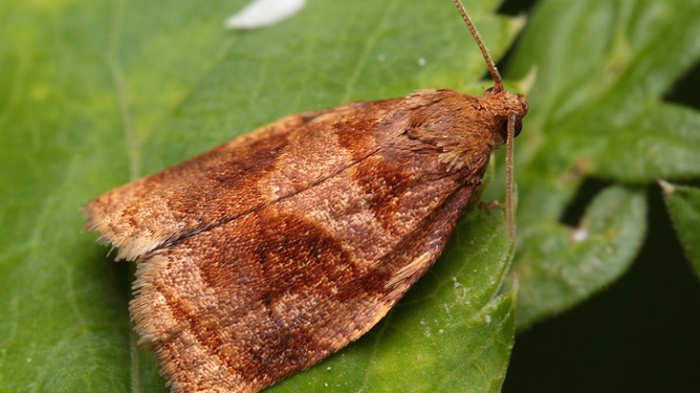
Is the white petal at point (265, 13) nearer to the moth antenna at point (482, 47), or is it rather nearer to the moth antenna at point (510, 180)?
the moth antenna at point (482, 47)

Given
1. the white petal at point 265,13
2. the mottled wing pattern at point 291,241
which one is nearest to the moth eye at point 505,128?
the mottled wing pattern at point 291,241

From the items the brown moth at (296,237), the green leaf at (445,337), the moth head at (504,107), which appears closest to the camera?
the green leaf at (445,337)

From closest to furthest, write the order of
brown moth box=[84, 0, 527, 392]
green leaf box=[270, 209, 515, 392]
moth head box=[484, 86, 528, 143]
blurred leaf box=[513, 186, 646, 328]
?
1. green leaf box=[270, 209, 515, 392]
2. brown moth box=[84, 0, 527, 392]
3. moth head box=[484, 86, 528, 143]
4. blurred leaf box=[513, 186, 646, 328]

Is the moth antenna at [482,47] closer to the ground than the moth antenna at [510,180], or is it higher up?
higher up

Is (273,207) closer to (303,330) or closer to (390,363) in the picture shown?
(303,330)

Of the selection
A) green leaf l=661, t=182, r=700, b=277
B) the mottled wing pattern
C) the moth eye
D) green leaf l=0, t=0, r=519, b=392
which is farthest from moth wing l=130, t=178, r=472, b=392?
green leaf l=661, t=182, r=700, b=277

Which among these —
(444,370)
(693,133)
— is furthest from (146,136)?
(693,133)

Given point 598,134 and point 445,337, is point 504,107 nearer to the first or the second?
point 598,134

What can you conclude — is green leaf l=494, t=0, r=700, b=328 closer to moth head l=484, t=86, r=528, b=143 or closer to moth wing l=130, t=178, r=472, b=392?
moth head l=484, t=86, r=528, b=143
